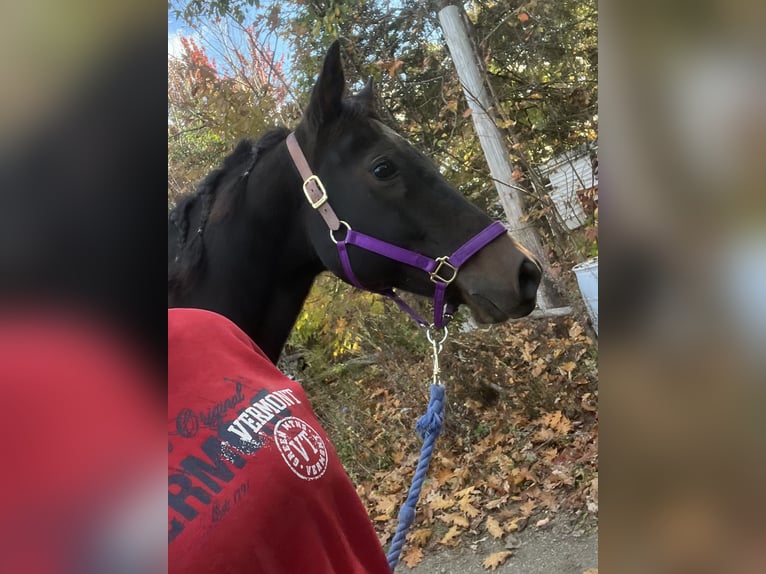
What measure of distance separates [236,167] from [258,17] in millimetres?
2973

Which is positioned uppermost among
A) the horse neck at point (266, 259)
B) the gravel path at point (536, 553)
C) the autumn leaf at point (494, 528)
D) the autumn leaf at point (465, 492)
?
the horse neck at point (266, 259)

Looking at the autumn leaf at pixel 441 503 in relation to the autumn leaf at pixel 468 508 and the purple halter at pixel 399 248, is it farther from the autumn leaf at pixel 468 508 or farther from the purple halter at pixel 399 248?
the purple halter at pixel 399 248

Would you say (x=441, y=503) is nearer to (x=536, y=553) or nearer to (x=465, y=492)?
(x=465, y=492)

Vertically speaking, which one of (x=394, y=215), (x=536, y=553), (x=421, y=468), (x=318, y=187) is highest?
(x=318, y=187)

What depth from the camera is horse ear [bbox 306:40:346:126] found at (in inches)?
81.5

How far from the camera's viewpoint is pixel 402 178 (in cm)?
203

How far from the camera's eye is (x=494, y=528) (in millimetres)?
3430

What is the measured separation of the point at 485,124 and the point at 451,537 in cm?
289

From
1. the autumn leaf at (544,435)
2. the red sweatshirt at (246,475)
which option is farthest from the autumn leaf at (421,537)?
the red sweatshirt at (246,475)

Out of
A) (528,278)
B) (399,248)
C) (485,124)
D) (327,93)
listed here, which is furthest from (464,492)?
(327,93)

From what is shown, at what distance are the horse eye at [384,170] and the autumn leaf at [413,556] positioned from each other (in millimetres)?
2604

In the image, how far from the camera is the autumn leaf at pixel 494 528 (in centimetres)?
339
